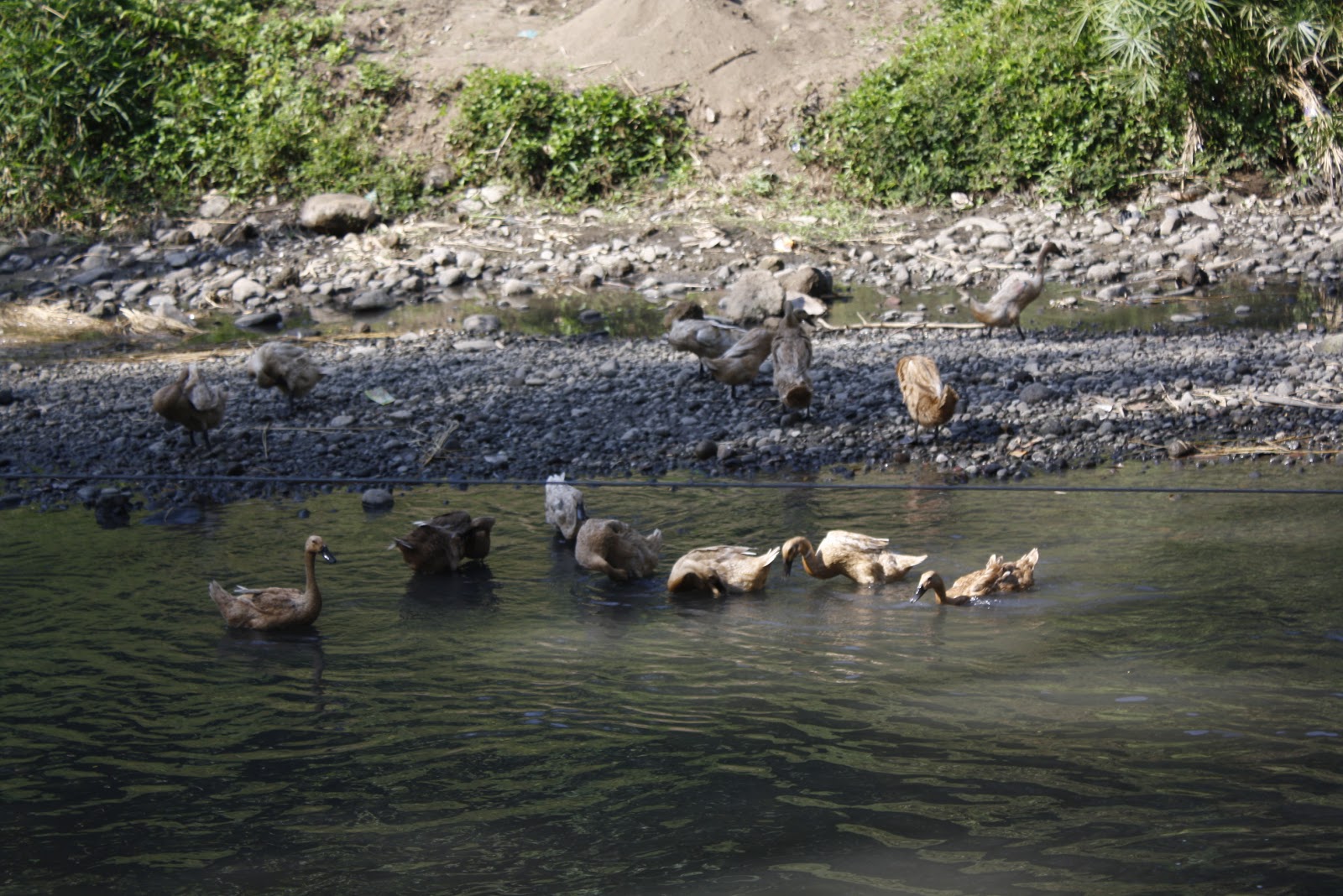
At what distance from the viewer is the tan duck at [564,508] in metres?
7.04

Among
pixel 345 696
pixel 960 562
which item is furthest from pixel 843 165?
pixel 345 696

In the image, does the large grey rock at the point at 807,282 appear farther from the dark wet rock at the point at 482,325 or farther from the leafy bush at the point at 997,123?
the leafy bush at the point at 997,123

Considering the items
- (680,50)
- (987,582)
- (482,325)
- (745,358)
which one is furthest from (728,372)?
(680,50)

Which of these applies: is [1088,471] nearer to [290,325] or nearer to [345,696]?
[345,696]

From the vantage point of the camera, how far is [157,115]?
713 inches

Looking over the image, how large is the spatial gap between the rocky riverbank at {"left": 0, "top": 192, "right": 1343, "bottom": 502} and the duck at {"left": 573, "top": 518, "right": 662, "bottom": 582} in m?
1.86

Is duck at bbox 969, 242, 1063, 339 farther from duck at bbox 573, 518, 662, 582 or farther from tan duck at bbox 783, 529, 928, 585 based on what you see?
duck at bbox 573, 518, 662, 582

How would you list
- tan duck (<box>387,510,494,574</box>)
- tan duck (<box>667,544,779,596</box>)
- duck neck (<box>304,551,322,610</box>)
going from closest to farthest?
duck neck (<box>304,551,322,610</box>) < tan duck (<box>667,544,779,596</box>) < tan duck (<box>387,510,494,574</box>)

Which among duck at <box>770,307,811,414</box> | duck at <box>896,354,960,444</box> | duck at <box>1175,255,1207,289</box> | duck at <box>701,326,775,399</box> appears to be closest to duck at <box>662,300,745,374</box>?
duck at <box>701,326,775,399</box>

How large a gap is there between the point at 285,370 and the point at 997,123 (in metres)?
10.2

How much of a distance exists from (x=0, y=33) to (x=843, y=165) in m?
11.3

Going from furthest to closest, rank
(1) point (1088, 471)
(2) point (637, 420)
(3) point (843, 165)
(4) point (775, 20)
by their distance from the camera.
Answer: (4) point (775, 20), (3) point (843, 165), (2) point (637, 420), (1) point (1088, 471)

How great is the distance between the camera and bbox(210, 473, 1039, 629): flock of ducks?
5.86 metres

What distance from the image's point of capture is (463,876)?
3.86 metres
